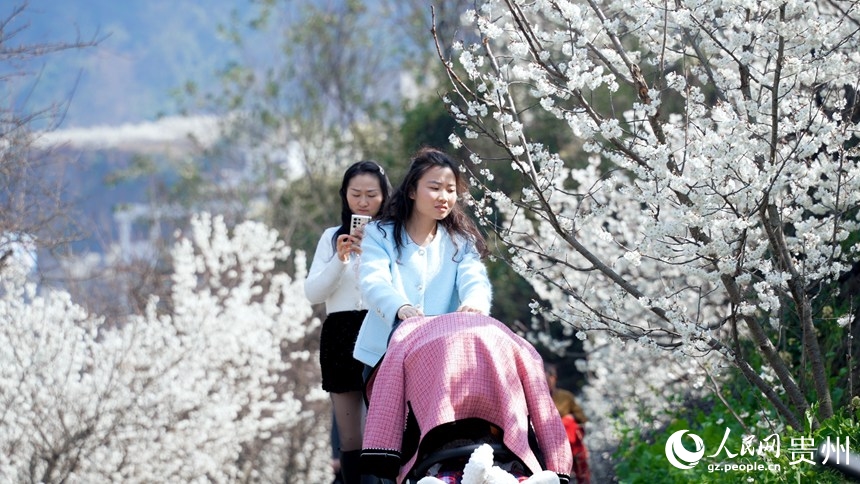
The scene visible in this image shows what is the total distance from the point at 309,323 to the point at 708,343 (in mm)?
9804

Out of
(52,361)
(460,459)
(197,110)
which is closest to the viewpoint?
(460,459)

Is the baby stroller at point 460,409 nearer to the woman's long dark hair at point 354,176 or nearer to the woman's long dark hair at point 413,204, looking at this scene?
the woman's long dark hair at point 413,204

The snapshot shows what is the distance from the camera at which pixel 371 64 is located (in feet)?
89.5

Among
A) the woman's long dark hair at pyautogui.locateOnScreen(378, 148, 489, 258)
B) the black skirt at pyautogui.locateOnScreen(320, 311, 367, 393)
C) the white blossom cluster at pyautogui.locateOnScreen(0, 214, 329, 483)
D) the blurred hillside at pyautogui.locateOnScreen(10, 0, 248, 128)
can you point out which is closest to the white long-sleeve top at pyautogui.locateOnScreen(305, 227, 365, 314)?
the black skirt at pyautogui.locateOnScreen(320, 311, 367, 393)

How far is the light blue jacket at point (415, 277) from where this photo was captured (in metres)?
5.11

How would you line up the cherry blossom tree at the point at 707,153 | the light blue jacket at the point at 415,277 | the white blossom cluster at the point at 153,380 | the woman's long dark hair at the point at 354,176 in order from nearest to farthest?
the cherry blossom tree at the point at 707,153, the light blue jacket at the point at 415,277, the woman's long dark hair at the point at 354,176, the white blossom cluster at the point at 153,380

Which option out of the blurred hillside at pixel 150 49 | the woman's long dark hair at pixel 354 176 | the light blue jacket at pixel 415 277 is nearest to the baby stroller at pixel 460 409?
the light blue jacket at pixel 415 277

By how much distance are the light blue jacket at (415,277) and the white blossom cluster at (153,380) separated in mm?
3540

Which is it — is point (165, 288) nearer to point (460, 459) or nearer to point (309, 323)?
point (309, 323)

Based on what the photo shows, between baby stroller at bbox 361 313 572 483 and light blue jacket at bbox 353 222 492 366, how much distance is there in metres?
0.60

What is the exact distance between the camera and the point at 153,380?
32.7ft

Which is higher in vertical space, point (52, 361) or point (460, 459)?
point (52, 361)

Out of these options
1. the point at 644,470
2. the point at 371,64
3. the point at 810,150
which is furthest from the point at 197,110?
the point at 810,150

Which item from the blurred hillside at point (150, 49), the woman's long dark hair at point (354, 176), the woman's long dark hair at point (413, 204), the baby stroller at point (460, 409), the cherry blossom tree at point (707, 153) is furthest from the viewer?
the blurred hillside at point (150, 49)
